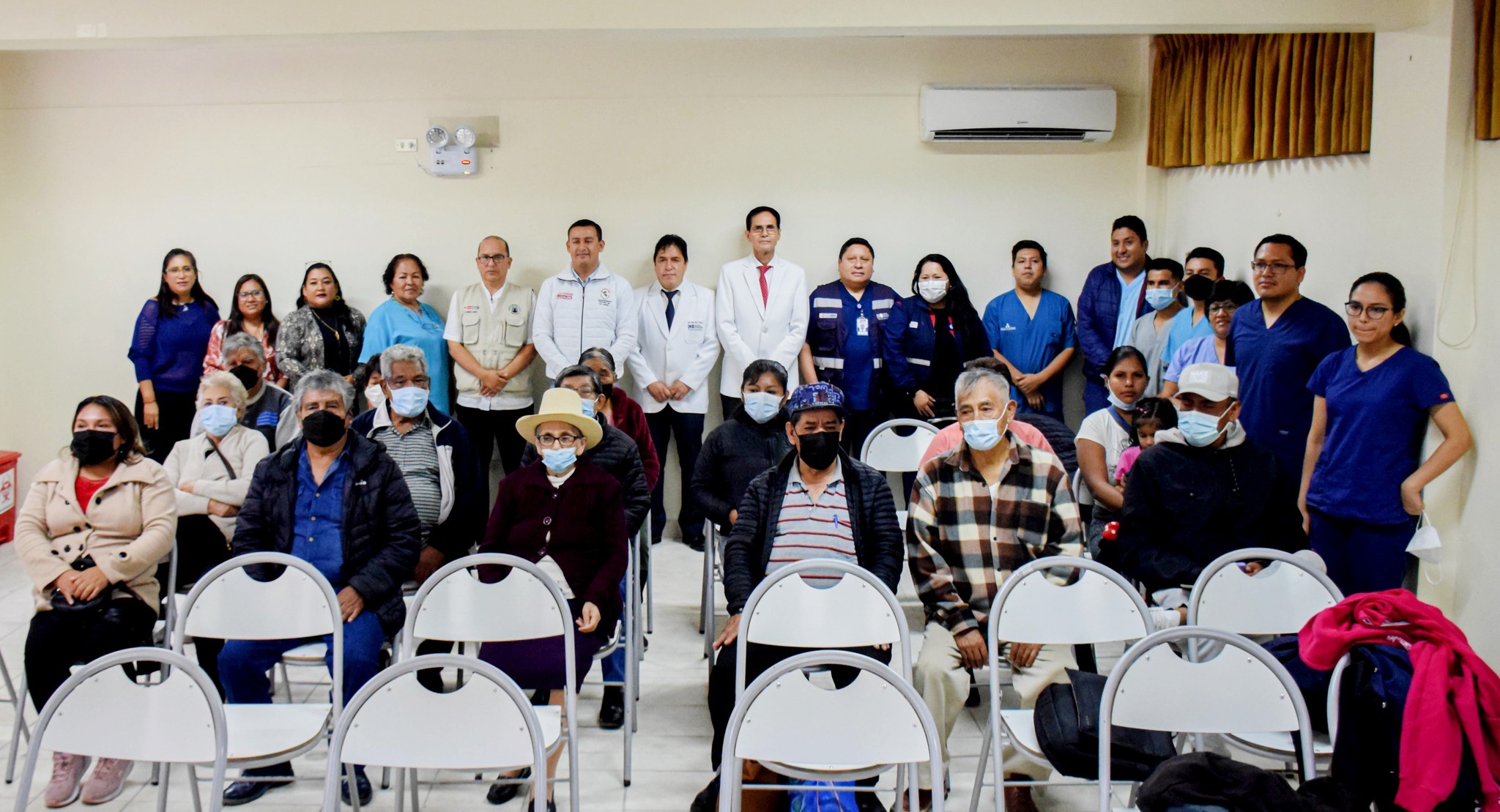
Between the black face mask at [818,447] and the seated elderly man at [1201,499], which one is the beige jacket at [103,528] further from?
the seated elderly man at [1201,499]

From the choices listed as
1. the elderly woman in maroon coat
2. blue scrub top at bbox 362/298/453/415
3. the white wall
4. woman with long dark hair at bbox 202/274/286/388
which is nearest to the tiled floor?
the elderly woman in maroon coat

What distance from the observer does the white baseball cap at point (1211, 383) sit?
11.9 ft

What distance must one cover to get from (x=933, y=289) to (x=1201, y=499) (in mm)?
2578

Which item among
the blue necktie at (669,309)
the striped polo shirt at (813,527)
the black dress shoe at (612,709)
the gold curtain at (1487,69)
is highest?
the gold curtain at (1487,69)

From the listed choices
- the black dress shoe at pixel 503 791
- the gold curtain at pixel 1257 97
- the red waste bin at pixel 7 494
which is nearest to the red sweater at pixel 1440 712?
the black dress shoe at pixel 503 791

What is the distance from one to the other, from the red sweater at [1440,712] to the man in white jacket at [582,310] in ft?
13.5

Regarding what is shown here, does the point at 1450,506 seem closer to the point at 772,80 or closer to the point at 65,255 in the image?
the point at 772,80

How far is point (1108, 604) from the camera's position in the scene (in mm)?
3031

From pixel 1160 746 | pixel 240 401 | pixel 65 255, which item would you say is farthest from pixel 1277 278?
pixel 65 255

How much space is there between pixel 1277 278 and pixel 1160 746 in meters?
2.37

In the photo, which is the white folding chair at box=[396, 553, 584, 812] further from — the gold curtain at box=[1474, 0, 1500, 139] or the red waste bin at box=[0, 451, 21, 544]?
the red waste bin at box=[0, 451, 21, 544]

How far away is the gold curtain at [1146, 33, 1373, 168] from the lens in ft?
14.7

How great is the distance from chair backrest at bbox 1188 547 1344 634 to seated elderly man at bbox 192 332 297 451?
3.39m

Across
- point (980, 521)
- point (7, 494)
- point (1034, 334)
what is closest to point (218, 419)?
point (980, 521)
